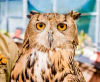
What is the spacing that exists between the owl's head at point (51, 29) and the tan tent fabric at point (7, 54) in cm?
26

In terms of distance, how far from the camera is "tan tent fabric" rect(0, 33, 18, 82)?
77 centimetres

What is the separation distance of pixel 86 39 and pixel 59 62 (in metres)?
2.11

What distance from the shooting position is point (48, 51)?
0.52 metres

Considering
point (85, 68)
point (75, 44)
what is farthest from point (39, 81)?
point (85, 68)

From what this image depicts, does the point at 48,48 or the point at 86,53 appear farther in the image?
the point at 86,53

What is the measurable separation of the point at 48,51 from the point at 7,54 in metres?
0.35

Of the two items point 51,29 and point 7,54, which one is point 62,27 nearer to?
point 51,29

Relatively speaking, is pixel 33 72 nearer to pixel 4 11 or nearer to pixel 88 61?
pixel 88 61

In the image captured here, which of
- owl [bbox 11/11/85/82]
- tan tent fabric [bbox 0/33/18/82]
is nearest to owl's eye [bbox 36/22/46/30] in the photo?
owl [bbox 11/11/85/82]

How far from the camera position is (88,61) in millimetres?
2418

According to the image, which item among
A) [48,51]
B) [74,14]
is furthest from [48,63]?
Answer: [74,14]

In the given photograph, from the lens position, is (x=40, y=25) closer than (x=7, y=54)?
Yes

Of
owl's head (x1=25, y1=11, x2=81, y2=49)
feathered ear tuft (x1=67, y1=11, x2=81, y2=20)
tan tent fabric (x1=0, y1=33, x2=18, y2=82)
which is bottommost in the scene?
tan tent fabric (x1=0, y1=33, x2=18, y2=82)

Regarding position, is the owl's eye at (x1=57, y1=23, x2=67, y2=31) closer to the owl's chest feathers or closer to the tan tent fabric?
the owl's chest feathers
